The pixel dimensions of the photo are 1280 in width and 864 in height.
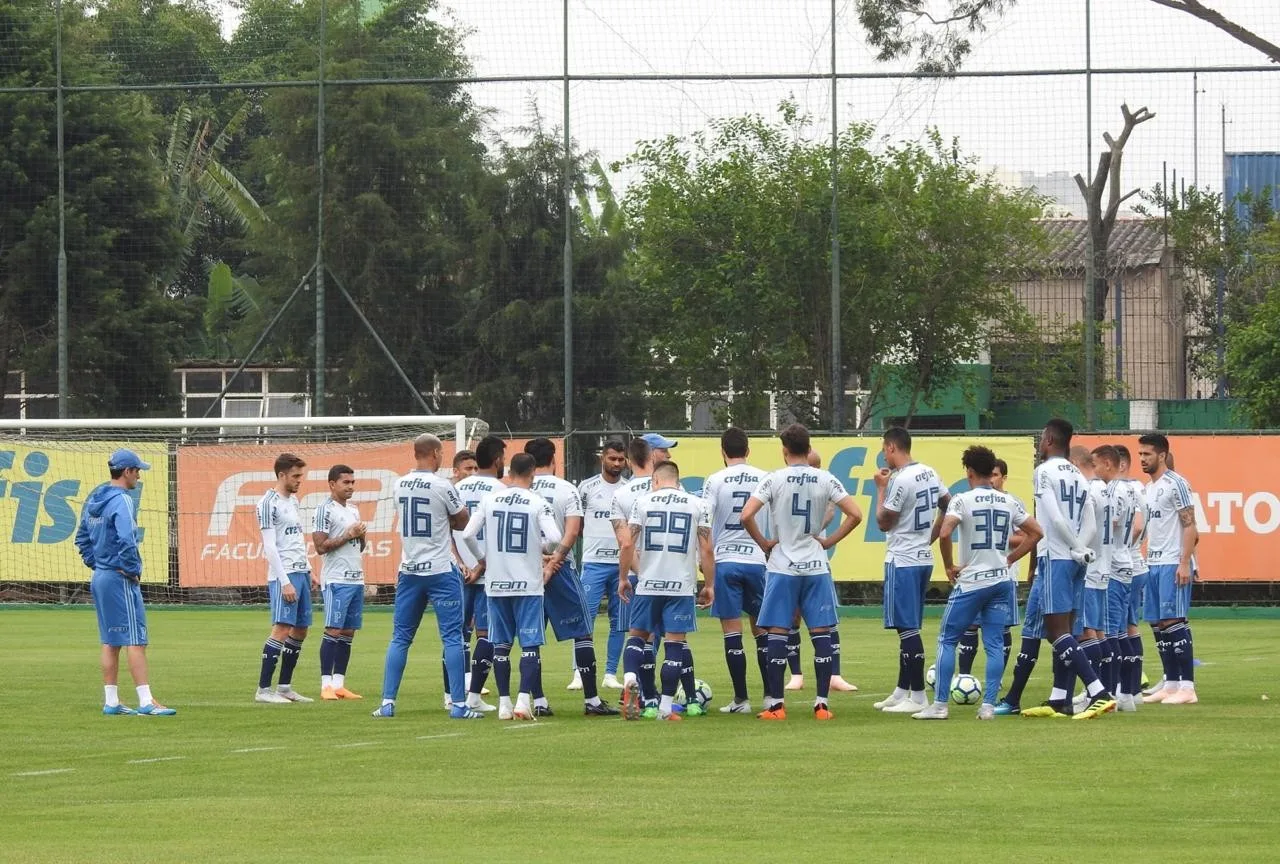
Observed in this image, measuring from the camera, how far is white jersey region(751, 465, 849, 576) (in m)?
14.9

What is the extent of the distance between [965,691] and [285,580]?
585cm

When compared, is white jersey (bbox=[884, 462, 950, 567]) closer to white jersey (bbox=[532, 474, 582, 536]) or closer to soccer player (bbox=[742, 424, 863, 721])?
soccer player (bbox=[742, 424, 863, 721])

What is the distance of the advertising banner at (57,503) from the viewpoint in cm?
3161

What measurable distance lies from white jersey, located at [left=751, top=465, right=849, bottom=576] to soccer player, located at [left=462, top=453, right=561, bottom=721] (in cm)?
169

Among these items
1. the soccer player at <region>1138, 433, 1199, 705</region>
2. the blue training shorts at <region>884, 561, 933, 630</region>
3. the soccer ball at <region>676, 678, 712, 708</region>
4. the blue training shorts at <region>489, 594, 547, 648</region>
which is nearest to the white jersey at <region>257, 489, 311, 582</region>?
the blue training shorts at <region>489, 594, 547, 648</region>

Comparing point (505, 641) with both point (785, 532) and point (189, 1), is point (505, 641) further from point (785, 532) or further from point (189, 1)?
point (189, 1)

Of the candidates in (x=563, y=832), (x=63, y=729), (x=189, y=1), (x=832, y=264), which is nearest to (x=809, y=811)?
(x=563, y=832)

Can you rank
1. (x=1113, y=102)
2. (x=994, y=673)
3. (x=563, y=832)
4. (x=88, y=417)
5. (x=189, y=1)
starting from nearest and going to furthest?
(x=563, y=832) < (x=994, y=673) < (x=1113, y=102) < (x=88, y=417) < (x=189, y=1)

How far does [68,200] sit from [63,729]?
19.7 m

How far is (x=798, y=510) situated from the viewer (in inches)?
588

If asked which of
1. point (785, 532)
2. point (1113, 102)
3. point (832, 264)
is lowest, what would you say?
point (785, 532)

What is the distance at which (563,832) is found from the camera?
31.1 feet

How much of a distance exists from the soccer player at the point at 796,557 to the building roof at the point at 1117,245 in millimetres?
16255

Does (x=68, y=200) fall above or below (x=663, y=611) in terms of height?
above
